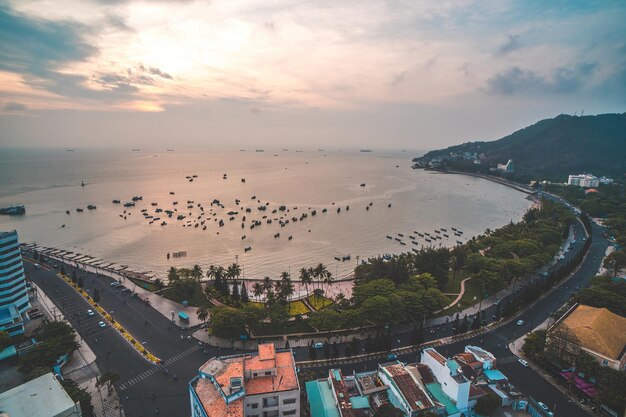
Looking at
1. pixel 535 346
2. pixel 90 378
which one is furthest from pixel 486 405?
pixel 90 378

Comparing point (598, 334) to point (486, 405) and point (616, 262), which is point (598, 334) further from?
point (616, 262)

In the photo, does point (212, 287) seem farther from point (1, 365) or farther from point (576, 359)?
point (576, 359)

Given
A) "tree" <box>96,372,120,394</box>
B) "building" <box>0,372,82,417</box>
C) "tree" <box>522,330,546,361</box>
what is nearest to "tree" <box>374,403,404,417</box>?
"tree" <box>522,330,546,361</box>

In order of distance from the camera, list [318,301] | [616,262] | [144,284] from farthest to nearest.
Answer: [616,262] → [144,284] → [318,301]

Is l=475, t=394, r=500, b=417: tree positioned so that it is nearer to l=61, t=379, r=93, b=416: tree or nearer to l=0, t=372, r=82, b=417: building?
l=0, t=372, r=82, b=417: building

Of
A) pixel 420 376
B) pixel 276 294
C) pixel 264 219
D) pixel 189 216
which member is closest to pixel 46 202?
pixel 189 216
